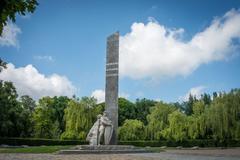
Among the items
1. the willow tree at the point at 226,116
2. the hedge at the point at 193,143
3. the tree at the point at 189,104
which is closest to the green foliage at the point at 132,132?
the hedge at the point at 193,143

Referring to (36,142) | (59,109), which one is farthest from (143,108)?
(36,142)

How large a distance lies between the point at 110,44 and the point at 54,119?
2810 cm

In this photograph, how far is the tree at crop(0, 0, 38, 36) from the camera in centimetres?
410

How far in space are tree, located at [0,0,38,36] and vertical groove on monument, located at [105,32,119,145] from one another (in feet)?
57.6

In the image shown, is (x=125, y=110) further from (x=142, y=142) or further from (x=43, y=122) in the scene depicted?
(x=142, y=142)

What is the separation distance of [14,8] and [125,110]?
161ft

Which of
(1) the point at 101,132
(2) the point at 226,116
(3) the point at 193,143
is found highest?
(2) the point at 226,116

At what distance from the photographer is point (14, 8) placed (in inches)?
165

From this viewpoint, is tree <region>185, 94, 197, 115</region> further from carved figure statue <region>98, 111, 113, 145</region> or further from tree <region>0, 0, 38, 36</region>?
tree <region>0, 0, 38, 36</region>

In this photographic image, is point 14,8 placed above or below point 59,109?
below

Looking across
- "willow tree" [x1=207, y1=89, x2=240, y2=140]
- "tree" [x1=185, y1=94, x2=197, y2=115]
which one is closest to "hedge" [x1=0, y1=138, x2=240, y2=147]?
"willow tree" [x1=207, y1=89, x2=240, y2=140]

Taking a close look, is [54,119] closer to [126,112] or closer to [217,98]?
[126,112]

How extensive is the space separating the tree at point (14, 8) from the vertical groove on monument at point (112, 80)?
17569mm

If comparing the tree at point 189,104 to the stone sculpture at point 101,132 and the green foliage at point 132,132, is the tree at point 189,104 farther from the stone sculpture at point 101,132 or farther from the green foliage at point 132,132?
the stone sculpture at point 101,132
